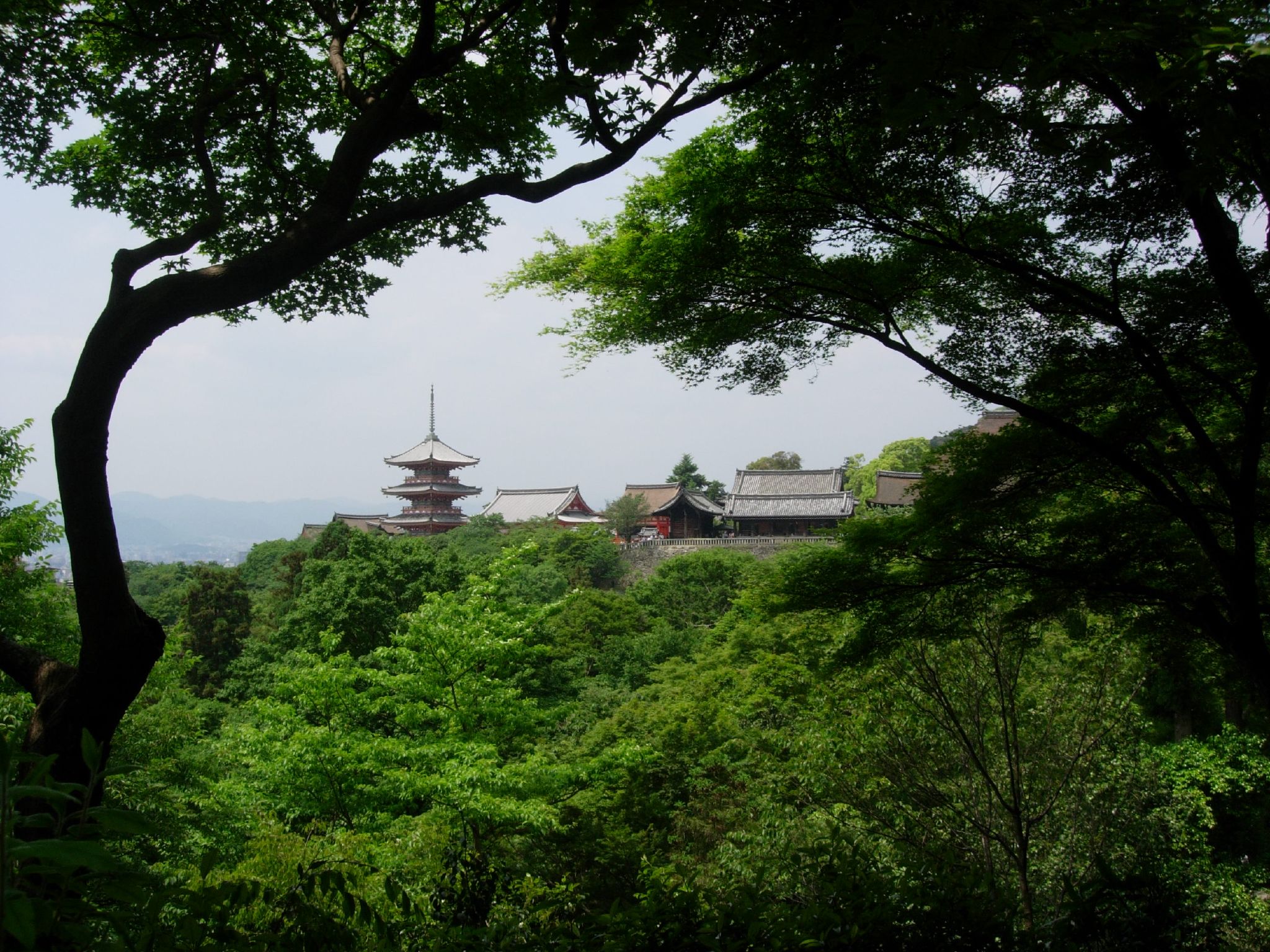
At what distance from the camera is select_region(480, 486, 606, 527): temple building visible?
130ft

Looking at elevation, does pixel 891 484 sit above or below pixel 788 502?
above

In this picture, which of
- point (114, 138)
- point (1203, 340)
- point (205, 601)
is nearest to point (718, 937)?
point (1203, 340)

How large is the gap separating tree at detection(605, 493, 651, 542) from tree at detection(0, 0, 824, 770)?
3048 cm

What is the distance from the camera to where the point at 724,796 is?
8242 mm

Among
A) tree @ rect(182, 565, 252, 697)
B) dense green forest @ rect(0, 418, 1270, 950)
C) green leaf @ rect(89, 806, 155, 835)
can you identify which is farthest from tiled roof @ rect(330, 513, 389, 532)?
green leaf @ rect(89, 806, 155, 835)

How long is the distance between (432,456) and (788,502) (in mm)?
16896

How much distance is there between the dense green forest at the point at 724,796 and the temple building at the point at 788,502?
16.6 m

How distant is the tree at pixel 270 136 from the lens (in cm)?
210

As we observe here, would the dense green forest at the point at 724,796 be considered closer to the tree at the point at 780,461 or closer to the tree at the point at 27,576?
the tree at the point at 27,576

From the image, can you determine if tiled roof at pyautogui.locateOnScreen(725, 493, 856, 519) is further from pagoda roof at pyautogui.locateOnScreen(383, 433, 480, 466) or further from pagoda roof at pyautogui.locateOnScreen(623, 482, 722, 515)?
pagoda roof at pyautogui.locateOnScreen(383, 433, 480, 466)

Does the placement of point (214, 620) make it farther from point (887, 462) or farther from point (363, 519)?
Answer: point (887, 462)

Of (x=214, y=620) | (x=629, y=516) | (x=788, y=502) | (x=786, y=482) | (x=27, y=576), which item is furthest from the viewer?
(x=629, y=516)

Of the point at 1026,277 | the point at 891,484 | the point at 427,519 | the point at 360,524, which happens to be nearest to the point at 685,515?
the point at 891,484

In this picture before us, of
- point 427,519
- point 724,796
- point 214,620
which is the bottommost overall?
point 724,796
